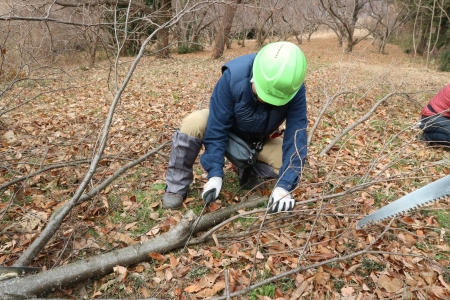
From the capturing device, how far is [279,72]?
5.96 ft

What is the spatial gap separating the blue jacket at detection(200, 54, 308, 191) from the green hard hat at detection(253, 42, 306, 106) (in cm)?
20

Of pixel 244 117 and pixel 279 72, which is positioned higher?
pixel 279 72

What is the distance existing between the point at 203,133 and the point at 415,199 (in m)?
1.50

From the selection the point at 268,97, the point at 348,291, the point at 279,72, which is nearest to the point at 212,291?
the point at 348,291

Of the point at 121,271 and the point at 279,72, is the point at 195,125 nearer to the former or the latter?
the point at 279,72

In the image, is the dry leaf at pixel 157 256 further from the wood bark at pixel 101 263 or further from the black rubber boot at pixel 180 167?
the black rubber boot at pixel 180 167

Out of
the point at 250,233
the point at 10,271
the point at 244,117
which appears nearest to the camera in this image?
the point at 10,271

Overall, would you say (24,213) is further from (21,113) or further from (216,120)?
(21,113)

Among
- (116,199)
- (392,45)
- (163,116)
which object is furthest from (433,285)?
(392,45)

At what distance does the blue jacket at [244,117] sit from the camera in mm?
2134

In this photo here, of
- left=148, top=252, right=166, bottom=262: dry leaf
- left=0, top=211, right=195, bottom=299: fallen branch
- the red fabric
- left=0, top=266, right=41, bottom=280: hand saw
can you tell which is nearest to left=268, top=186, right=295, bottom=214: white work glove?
left=0, top=211, right=195, bottom=299: fallen branch

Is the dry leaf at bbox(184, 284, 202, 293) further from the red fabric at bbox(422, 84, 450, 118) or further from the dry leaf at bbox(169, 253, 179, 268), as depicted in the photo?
the red fabric at bbox(422, 84, 450, 118)

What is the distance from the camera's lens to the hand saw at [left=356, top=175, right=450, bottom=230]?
1.64 metres

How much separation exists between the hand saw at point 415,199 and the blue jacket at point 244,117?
1.90 feet
